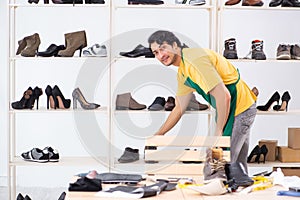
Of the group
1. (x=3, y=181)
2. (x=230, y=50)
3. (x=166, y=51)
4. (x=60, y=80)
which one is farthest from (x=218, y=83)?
(x=3, y=181)

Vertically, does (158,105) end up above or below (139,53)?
below

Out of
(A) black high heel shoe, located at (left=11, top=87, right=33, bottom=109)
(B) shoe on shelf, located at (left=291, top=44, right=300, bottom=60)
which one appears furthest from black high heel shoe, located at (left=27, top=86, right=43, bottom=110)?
(B) shoe on shelf, located at (left=291, top=44, right=300, bottom=60)

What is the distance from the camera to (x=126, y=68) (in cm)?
570

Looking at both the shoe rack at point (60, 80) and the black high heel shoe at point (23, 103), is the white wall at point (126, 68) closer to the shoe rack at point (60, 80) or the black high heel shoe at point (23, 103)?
the shoe rack at point (60, 80)

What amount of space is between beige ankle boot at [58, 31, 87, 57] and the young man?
0.86 metres

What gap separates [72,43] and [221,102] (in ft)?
4.54

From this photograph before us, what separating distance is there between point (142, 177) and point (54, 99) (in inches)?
75.5

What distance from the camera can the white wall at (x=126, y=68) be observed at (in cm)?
569

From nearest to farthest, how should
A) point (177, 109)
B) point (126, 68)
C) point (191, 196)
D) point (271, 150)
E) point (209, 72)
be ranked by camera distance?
point (191, 196)
point (209, 72)
point (177, 109)
point (271, 150)
point (126, 68)

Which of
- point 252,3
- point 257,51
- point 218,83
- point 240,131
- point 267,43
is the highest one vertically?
point 252,3

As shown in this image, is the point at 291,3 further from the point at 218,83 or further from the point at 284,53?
the point at 218,83

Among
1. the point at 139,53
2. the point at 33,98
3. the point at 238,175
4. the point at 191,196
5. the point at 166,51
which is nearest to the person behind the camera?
the point at 191,196

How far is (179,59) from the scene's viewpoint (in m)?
3.87

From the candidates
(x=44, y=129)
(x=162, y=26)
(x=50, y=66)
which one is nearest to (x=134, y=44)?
(x=162, y=26)
